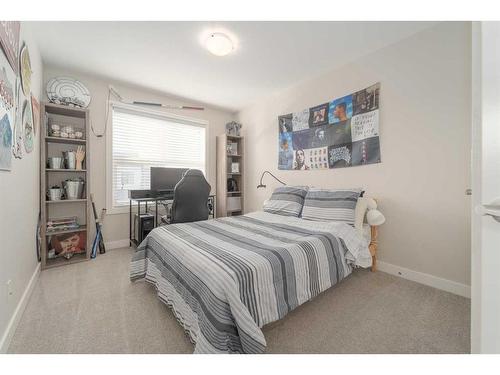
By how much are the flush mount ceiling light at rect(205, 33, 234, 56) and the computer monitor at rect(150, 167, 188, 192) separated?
1.95m

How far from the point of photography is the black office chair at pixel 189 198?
236 centimetres

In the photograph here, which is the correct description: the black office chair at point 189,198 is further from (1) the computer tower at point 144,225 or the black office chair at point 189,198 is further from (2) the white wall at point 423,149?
(2) the white wall at point 423,149

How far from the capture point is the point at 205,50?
2.31 metres

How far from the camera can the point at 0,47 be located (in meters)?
1.17

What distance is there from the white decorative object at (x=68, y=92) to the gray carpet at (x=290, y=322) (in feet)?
6.91

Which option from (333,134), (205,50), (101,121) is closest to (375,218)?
(333,134)

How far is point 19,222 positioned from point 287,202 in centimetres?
248

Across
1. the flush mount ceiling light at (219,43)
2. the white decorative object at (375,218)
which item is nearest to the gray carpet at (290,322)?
the white decorative object at (375,218)

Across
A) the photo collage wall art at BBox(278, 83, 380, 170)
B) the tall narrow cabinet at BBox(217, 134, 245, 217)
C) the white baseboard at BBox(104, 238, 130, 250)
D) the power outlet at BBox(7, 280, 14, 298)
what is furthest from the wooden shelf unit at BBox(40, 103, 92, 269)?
the photo collage wall art at BBox(278, 83, 380, 170)

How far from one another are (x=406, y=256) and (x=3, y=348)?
3162 millimetres

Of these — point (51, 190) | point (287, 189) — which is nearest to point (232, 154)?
point (287, 189)

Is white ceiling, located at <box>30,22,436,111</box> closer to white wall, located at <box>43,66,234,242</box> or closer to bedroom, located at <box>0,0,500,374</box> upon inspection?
bedroom, located at <box>0,0,500,374</box>

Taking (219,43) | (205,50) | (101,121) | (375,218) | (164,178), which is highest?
(205,50)

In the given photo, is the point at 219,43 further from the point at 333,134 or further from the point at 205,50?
the point at 333,134
